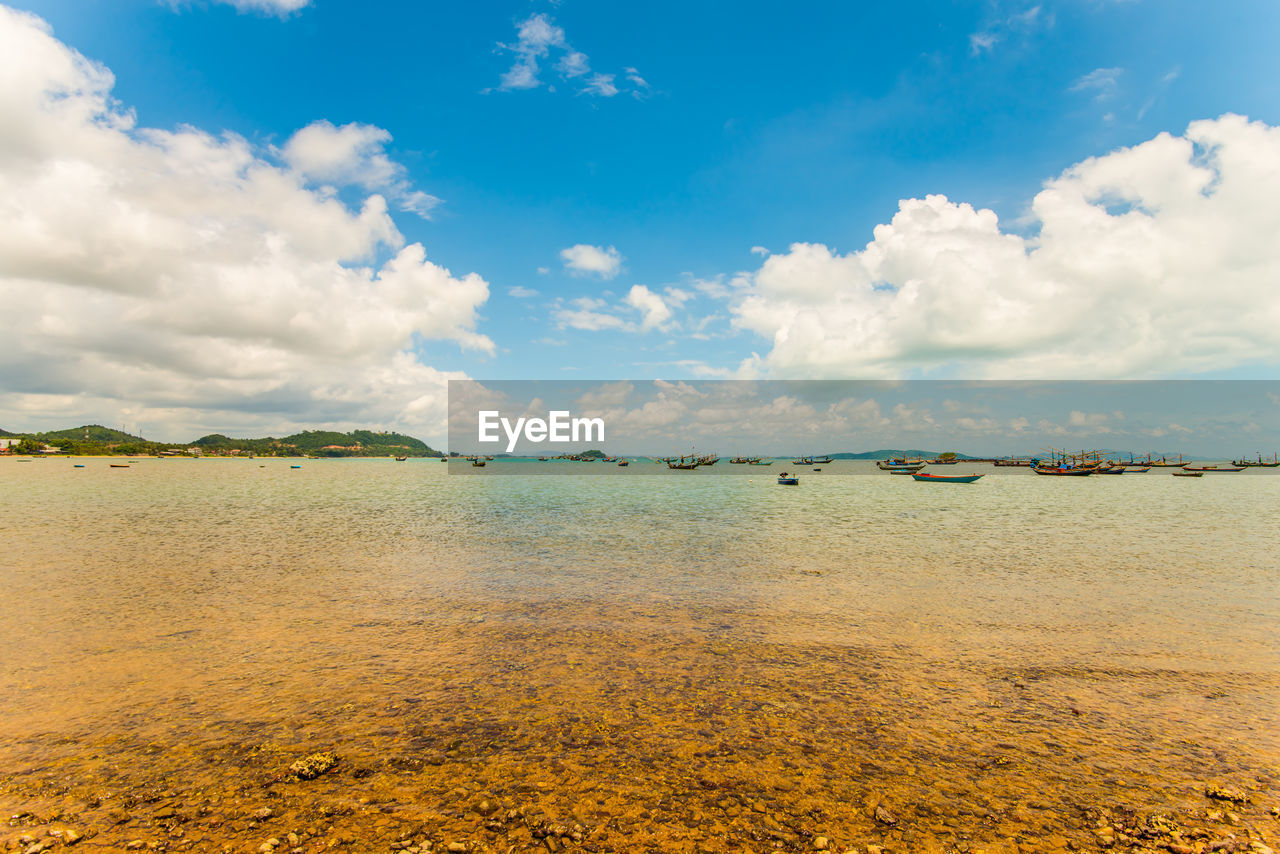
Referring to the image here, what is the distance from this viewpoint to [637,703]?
875 centimetres

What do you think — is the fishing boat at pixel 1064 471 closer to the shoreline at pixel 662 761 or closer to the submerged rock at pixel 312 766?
the shoreline at pixel 662 761

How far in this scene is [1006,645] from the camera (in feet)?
39.6

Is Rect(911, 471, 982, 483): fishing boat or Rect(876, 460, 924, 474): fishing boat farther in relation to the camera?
Rect(876, 460, 924, 474): fishing boat

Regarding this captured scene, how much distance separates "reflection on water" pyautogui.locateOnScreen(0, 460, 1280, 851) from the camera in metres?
5.71

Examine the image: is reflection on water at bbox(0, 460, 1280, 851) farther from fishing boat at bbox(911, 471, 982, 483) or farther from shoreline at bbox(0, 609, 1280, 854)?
fishing boat at bbox(911, 471, 982, 483)

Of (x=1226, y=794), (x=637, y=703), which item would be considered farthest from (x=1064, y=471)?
(x=637, y=703)

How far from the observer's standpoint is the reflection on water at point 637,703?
18.7ft

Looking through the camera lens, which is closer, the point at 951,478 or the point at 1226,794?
the point at 1226,794

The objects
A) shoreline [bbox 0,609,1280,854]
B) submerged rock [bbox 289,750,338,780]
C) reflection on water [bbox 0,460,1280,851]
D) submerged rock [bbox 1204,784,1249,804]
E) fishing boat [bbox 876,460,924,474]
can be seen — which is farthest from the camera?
fishing boat [bbox 876,460,924,474]

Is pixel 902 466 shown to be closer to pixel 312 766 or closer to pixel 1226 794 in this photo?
pixel 1226 794

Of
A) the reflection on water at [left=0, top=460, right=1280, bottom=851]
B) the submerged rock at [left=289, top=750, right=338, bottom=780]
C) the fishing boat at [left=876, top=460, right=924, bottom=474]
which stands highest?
the submerged rock at [left=289, top=750, right=338, bottom=780]

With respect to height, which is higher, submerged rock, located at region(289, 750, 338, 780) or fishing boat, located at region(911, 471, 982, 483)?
submerged rock, located at region(289, 750, 338, 780)

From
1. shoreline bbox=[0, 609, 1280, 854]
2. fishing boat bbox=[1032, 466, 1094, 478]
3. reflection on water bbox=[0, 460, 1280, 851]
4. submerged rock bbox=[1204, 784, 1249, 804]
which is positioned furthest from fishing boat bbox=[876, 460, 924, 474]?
submerged rock bbox=[1204, 784, 1249, 804]

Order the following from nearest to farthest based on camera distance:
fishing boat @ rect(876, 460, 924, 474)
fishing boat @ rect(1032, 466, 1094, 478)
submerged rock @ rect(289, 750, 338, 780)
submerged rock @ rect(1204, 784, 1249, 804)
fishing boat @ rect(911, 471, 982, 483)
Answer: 1. submerged rock @ rect(1204, 784, 1249, 804)
2. submerged rock @ rect(289, 750, 338, 780)
3. fishing boat @ rect(911, 471, 982, 483)
4. fishing boat @ rect(1032, 466, 1094, 478)
5. fishing boat @ rect(876, 460, 924, 474)
